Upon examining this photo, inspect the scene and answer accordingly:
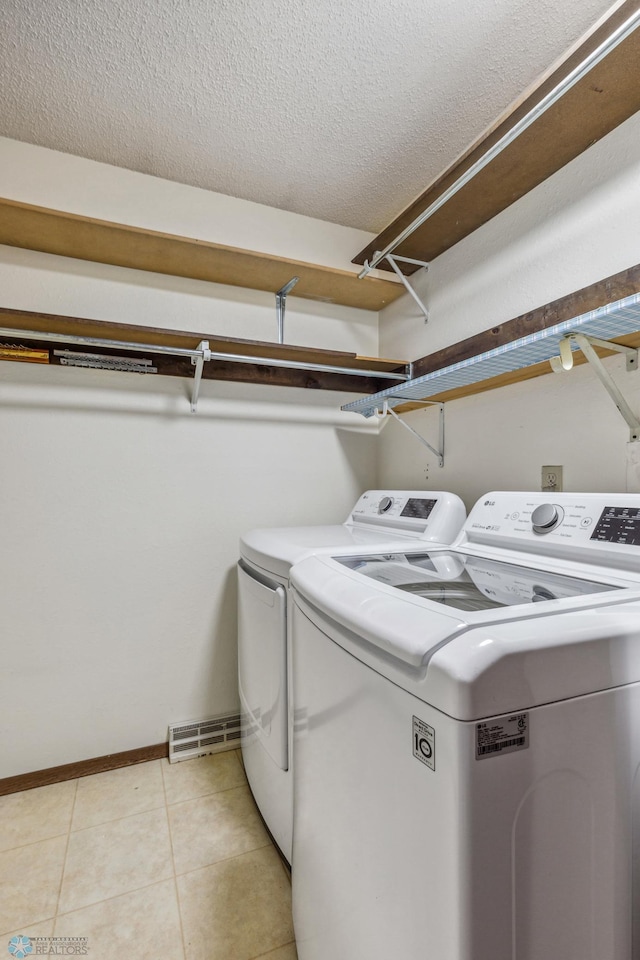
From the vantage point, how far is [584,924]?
60 centimetres

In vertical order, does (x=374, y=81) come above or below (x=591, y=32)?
above

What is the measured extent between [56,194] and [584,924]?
2528 mm

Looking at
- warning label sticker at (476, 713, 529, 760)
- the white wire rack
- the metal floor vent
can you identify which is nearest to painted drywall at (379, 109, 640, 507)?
the white wire rack

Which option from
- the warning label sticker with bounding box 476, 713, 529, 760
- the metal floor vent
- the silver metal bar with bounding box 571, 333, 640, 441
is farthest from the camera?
the metal floor vent

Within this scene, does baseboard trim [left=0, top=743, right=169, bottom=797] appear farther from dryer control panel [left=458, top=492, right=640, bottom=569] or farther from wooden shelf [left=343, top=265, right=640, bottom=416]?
wooden shelf [left=343, top=265, right=640, bottom=416]

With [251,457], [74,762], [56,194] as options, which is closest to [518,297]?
[251,457]

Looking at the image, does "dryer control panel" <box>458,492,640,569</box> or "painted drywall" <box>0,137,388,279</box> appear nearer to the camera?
"dryer control panel" <box>458,492,640,569</box>

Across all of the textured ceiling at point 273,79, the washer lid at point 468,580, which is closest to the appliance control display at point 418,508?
the washer lid at point 468,580

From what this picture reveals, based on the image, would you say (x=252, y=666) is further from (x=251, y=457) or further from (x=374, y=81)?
(x=374, y=81)

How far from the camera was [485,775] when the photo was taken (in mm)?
538

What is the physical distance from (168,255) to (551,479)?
1.69 metres

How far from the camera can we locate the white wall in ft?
5.97

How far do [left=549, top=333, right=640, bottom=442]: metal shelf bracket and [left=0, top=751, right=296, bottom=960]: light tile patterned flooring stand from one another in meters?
1.67

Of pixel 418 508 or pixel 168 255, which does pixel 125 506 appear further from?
pixel 418 508
